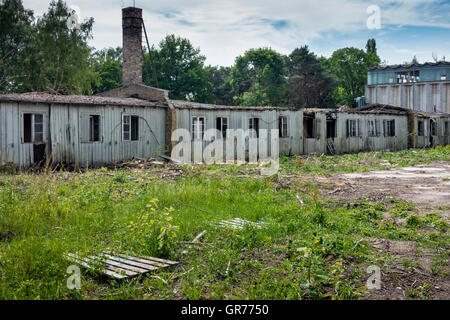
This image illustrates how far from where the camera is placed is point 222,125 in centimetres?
2138

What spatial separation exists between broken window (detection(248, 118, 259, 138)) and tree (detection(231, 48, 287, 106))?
83.8ft

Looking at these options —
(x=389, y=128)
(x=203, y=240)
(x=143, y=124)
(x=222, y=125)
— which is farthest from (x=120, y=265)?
(x=389, y=128)

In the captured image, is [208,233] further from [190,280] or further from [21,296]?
[21,296]

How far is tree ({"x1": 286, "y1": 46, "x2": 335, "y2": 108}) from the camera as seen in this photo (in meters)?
51.3

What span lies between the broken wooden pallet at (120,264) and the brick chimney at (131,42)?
22418mm

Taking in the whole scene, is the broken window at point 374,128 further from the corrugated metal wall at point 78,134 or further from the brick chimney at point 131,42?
the brick chimney at point 131,42

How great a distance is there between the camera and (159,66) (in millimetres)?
47000

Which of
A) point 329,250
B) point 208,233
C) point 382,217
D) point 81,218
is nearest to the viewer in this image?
point 329,250

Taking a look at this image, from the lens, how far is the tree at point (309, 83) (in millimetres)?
51312

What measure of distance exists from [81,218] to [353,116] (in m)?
23.0

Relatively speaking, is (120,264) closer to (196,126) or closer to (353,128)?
(196,126)

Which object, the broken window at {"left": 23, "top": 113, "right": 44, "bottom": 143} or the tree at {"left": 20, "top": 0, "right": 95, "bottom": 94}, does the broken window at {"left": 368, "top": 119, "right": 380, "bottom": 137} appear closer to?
the broken window at {"left": 23, "top": 113, "right": 44, "bottom": 143}

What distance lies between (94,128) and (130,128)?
1713 millimetres

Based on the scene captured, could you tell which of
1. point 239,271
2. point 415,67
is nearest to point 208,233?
point 239,271
